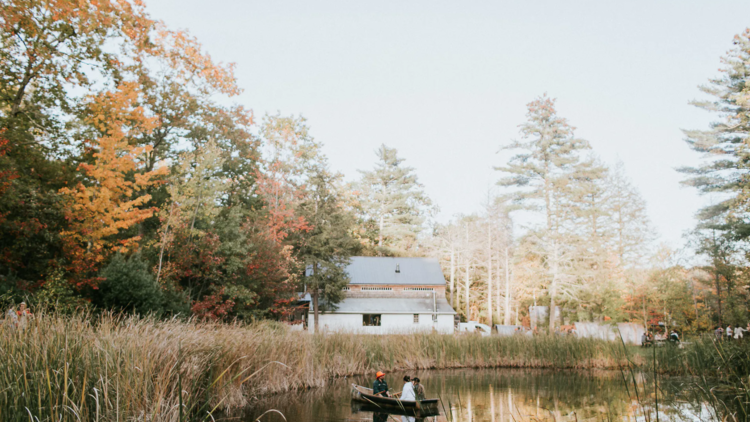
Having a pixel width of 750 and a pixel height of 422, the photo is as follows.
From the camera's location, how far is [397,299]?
123 feet

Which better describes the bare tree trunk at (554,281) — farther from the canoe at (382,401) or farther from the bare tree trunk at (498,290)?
the canoe at (382,401)

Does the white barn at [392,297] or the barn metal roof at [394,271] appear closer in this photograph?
the white barn at [392,297]

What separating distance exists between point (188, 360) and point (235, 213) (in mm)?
16741

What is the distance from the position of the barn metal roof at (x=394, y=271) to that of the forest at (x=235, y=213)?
3.76 m

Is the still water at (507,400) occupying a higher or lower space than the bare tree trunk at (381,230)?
lower

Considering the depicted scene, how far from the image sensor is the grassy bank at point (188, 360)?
513 centimetres

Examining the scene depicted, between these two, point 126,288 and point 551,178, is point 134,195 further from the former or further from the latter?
point 551,178

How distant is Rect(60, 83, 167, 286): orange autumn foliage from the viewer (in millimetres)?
15547

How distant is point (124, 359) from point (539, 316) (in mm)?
37122

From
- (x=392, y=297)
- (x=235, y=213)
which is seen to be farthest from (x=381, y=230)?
(x=235, y=213)

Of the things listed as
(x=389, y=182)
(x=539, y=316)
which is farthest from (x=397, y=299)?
(x=389, y=182)

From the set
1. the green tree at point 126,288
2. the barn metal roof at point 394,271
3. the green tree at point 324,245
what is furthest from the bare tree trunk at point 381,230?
the green tree at point 126,288

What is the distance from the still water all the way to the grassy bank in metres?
0.89

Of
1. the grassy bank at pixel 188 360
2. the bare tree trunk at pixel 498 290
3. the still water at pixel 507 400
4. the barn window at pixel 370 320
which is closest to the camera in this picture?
the grassy bank at pixel 188 360
